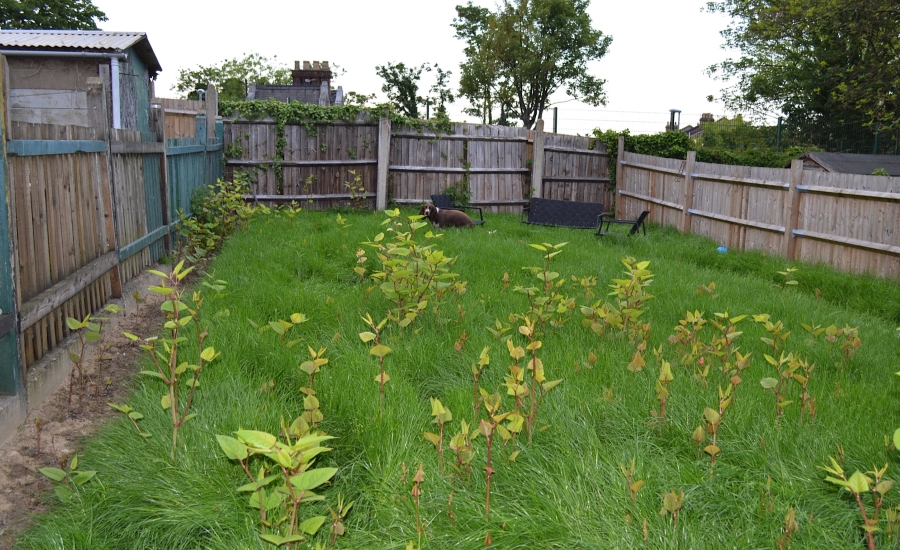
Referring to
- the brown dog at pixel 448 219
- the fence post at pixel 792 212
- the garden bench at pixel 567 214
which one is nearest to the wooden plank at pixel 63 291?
the brown dog at pixel 448 219

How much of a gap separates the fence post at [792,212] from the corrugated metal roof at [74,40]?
469 inches

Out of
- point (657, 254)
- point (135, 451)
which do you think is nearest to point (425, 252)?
point (135, 451)

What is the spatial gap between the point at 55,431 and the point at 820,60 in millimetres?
26978

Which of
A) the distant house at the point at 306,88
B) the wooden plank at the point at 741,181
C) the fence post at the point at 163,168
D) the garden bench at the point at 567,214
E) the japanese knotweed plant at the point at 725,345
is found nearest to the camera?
the japanese knotweed plant at the point at 725,345

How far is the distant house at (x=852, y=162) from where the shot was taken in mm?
19125

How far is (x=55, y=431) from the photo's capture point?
392 cm

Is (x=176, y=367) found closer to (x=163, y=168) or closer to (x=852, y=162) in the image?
(x=163, y=168)

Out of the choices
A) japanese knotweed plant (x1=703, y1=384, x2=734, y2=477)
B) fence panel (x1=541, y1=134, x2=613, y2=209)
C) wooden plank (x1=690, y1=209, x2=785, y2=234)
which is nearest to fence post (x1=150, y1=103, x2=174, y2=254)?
japanese knotweed plant (x1=703, y1=384, x2=734, y2=477)

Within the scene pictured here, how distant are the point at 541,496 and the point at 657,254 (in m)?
7.79

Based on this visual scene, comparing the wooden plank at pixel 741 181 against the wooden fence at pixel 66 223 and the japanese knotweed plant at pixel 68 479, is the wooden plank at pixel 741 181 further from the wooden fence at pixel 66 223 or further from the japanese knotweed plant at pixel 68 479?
the japanese knotweed plant at pixel 68 479

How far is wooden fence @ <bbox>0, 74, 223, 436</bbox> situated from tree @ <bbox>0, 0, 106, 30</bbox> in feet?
126

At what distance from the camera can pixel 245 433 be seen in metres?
2.14

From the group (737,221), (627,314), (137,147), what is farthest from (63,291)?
(737,221)

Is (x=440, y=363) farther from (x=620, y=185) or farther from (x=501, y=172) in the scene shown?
(x=620, y=185)
